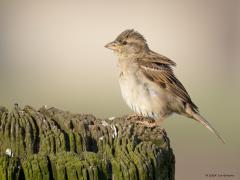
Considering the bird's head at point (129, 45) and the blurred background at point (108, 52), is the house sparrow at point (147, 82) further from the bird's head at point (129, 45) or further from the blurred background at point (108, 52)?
the blurred background at point (108, 52)

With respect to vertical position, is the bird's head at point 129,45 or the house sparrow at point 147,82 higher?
the bird's head at point 129,45

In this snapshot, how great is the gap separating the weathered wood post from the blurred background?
1039 cm

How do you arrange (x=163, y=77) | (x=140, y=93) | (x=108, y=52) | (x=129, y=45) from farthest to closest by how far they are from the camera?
(x=108, y=52), (x=129, y=45), (x=163, y=77), (x=140, y=93)

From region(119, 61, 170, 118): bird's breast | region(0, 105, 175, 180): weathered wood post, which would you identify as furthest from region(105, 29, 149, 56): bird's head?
region(0, 105, 175, 180): weathered wood post

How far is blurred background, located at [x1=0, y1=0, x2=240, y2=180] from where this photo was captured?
56.6 feet

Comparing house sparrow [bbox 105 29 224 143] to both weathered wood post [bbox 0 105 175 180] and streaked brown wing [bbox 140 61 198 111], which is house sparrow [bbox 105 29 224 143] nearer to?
streaked brown wing [bbox 140 61 198 111]

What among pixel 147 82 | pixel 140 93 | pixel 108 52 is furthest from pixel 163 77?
pixel 108 52

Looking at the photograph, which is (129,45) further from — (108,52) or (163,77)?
(108,52)

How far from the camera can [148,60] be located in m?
8.85

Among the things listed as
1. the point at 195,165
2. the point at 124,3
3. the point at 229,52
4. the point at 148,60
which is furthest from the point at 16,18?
the point at 148,60

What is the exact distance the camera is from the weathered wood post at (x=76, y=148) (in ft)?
12.6

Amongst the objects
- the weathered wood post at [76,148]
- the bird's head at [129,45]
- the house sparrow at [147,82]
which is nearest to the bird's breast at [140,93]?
the house sparrow at [147,82]

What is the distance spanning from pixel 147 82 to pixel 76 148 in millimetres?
4381

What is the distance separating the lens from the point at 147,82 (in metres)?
8.57
